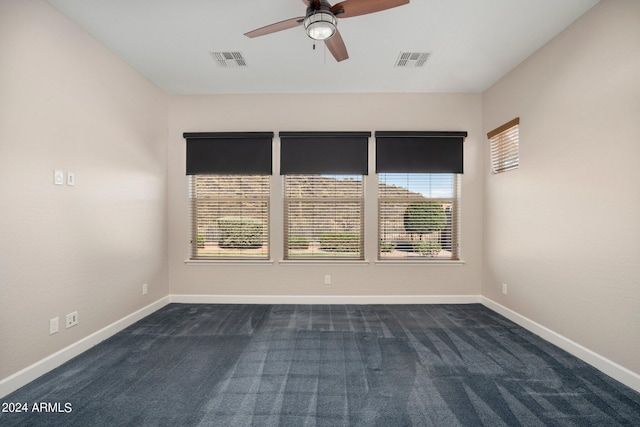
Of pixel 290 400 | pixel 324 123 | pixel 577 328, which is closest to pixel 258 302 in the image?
pixel 290 400

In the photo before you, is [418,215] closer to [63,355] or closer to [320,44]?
[320,44]

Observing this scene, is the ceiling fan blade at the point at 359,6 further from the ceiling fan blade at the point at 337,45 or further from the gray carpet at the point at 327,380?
the gray carpet at the point at 327,380

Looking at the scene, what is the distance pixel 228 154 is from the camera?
3777 mm

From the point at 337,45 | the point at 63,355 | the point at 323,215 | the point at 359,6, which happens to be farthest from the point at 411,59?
the point at 63,355

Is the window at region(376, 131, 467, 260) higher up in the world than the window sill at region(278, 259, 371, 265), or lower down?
higher up

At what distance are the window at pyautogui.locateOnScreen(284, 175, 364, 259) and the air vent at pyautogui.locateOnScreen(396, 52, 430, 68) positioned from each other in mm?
1478

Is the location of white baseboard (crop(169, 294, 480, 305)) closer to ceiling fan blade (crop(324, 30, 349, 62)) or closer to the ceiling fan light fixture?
ceiling fan blade (crop(324, 30, 349, 62))

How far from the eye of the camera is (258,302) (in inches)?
147

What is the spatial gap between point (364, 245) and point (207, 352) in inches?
91.4

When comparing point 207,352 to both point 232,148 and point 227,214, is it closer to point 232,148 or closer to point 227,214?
point 227,214

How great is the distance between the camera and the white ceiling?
2246 mm

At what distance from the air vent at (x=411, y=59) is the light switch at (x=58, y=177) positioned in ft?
11.5

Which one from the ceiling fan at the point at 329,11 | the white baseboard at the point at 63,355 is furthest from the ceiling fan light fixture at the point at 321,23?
the white baseboard at the point at 63,355

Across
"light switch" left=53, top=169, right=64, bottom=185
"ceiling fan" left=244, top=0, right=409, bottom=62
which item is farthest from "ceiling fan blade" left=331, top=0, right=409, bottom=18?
"light switch" left=53, top=169, right=64, bottom=185
